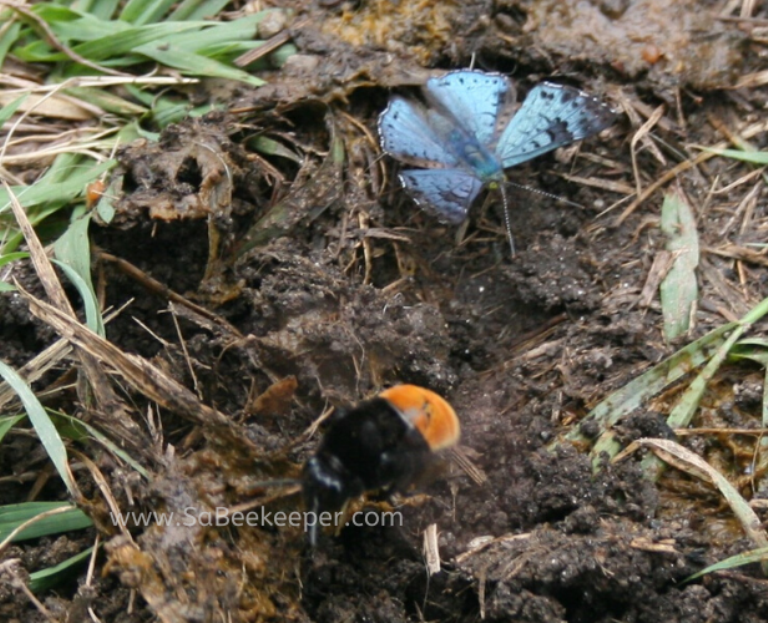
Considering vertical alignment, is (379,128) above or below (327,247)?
above

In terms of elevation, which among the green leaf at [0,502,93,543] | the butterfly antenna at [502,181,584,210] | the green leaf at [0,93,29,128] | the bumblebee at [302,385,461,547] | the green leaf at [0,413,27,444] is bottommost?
the green leaf at [0,502,93,543]

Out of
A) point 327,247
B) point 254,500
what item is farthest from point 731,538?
point 327,247

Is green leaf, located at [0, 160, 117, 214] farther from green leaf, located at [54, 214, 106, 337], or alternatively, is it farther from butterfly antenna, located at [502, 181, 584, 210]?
butterfly antenna, located at [502, 181, 584, 210]

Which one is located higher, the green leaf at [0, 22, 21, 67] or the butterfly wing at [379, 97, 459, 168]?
the green leaf at [0, 22, 21, 67]

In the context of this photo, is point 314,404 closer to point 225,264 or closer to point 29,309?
point 225,264

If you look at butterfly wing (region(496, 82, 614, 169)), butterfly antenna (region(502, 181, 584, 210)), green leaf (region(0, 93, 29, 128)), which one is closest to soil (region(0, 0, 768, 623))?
butterfly antenna (region(502, 181, 584, 210))

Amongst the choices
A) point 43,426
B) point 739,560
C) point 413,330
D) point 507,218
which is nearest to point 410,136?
point 507,218

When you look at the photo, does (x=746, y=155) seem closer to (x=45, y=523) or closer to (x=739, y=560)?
(x=739, y=560)
